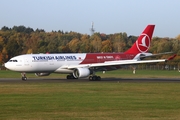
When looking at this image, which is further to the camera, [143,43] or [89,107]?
[143,43]

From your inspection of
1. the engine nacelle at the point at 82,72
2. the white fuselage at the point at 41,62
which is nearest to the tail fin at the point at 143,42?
the white fuselage at the point at 41,62

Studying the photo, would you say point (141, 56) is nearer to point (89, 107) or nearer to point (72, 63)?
point (72, 63)

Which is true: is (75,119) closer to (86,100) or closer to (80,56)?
(86,100)

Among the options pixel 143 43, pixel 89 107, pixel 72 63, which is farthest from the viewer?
pixel 143 43

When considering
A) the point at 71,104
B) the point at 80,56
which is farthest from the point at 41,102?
the point at 80,56

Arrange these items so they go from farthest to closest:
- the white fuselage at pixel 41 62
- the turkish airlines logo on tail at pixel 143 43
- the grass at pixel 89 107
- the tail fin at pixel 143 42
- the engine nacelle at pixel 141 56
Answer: the turkish airlines logo on tail at pixel 143 43 → the tail fin at pixel 143 42 → the engine nacelle at pixel 141 56 → the white fuselage at pixel 41 62 → the grass at pixel 89 107

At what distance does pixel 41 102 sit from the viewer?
2408 cm

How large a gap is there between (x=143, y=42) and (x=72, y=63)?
10645 mm

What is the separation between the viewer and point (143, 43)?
5647 centimetres

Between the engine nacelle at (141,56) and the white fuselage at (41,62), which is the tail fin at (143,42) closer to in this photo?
the engine nacelle at (141,56)

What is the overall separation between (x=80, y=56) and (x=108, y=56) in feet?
11.6

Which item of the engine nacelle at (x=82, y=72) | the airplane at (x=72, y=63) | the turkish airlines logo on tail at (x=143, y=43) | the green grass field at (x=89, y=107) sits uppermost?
the turkish airlines logo on tail at (x=143, y=43)

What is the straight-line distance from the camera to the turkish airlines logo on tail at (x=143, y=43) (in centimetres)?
5625

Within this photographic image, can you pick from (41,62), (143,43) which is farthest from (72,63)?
(143,43)
